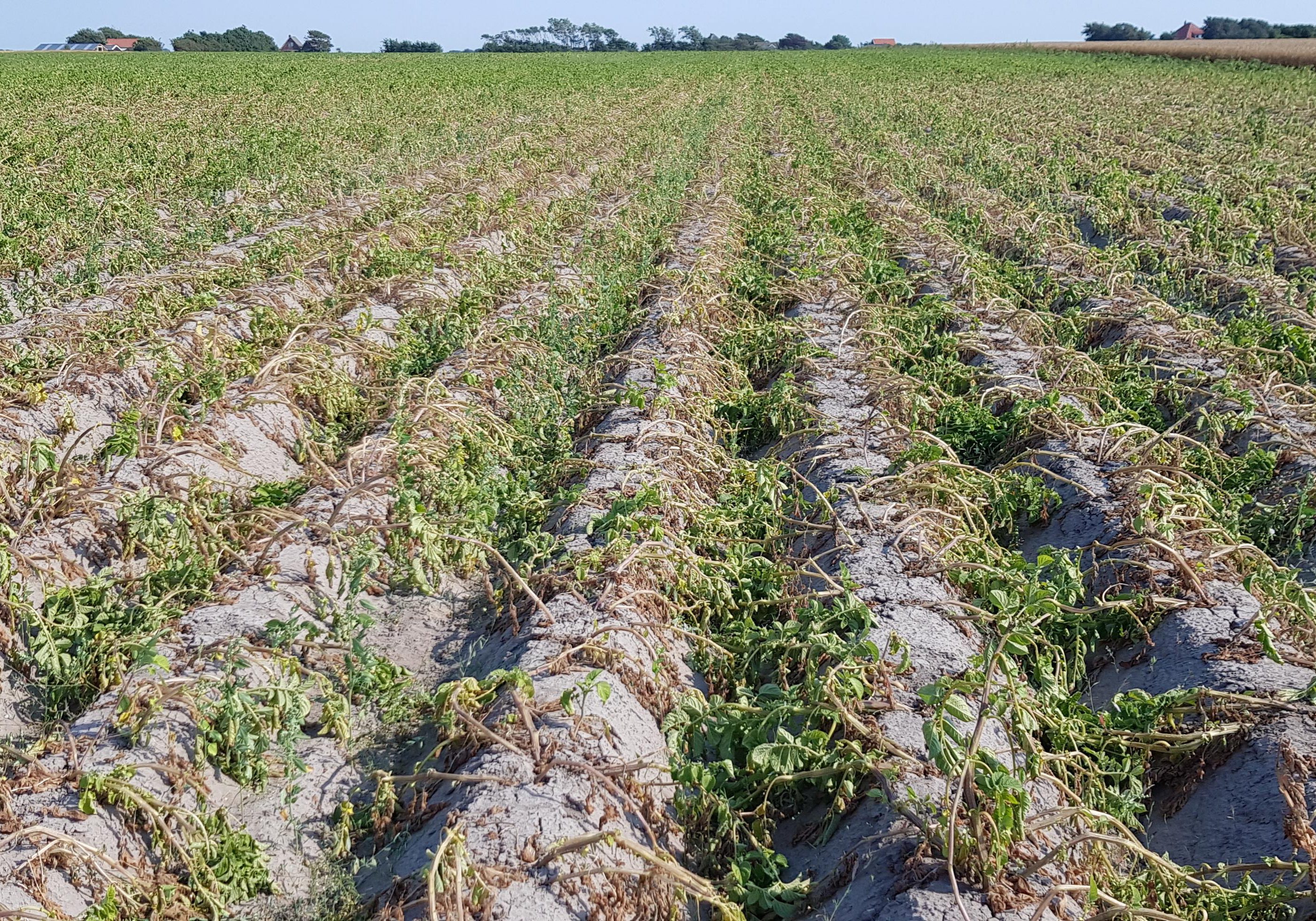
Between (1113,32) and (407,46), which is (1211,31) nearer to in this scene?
(1113,32)

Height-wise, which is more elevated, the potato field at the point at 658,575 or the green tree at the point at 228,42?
the green tree at the point at 228,42

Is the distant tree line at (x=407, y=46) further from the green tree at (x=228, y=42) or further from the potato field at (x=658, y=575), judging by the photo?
the potato field at (x=658, y=575)

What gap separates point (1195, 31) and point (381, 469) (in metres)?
99.2

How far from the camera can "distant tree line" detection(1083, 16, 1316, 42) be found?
76.8 meters

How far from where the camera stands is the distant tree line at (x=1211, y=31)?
252 feet

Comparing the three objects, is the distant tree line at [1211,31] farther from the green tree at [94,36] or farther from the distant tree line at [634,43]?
the green tree at [94,36]

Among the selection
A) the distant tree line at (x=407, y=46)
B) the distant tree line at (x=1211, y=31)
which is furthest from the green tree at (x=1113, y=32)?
the distant tree line at (x=407, y=46)

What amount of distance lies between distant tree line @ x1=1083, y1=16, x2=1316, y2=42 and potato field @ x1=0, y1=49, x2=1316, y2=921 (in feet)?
270

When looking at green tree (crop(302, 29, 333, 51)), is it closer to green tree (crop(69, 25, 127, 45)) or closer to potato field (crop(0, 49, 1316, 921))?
green tree (crop(69, 25, 127, 45))

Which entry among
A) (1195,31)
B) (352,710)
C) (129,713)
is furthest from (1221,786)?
(1195,31)

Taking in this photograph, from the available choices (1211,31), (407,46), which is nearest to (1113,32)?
(1211,31)

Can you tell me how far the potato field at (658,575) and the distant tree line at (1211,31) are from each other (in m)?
82.4

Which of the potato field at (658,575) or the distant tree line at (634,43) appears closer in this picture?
the potato field at (658,575)

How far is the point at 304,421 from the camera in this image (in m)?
5.44
